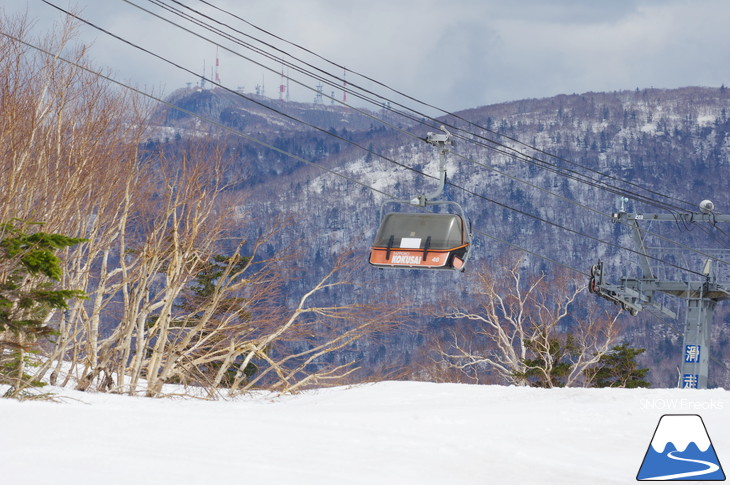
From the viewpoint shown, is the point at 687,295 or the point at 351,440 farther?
the point at 687,295

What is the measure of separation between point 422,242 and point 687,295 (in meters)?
18.0

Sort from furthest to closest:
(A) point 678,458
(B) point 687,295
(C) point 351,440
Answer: (B) point 687,295 → (C) point 351,440 → (A) point 678,458

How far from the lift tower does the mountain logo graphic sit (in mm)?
17557

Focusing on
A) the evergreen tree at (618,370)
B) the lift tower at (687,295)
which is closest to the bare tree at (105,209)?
the lift tower at (687,295)

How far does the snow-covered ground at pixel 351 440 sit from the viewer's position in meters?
9.62

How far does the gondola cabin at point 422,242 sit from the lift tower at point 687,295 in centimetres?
1475

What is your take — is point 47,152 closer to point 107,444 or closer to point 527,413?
point 107,444

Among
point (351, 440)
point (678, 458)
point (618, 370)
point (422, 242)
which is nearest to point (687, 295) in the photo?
point (618, 370)

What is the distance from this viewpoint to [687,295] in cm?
3038

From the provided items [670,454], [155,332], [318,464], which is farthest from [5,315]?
[155,332]

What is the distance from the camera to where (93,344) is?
20.4 meters

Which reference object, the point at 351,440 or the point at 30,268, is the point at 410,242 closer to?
the point at 351,440

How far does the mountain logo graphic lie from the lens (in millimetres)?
10836

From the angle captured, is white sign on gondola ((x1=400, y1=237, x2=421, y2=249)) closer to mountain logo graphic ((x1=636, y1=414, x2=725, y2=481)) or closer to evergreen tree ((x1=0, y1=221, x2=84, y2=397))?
mountain logo graphic ((x1=636, y1=414, x2=725, y2=481))
